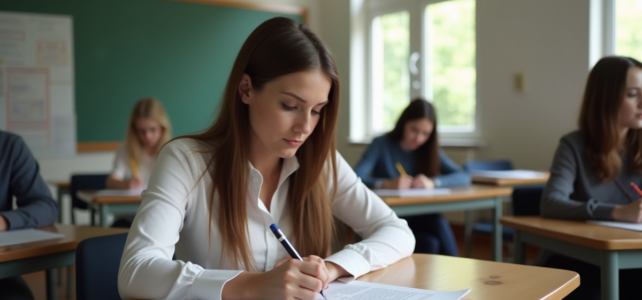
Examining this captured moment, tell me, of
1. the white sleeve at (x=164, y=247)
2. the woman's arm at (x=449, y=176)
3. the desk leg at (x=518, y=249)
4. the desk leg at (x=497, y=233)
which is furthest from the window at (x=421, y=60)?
the white sleeve at (x=164, y=247)

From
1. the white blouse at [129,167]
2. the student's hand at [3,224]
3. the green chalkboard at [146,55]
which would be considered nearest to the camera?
the student's hand at [3,224]

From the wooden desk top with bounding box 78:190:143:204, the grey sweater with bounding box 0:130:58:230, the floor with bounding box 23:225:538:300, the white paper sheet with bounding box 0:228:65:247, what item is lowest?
the floor with bounding box 23:225:538:300

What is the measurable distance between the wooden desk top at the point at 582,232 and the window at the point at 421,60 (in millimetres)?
3196


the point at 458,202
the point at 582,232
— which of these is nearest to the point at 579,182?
the point at 582,232

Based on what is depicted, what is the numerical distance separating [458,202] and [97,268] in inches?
77.2

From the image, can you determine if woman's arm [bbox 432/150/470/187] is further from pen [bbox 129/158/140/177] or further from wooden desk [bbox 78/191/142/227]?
pen [bbox 129/158/140/177]

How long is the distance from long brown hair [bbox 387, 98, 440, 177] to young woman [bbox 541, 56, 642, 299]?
3.98 ft

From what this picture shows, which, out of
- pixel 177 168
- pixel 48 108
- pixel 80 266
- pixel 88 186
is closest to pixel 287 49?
pixel 177 168

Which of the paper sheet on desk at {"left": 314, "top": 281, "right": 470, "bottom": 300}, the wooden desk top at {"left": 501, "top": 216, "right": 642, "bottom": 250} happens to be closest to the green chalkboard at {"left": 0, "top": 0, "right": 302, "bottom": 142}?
the wooden desk top at {"left": 501, "top": 216, "right": 642, "bottom": 250}

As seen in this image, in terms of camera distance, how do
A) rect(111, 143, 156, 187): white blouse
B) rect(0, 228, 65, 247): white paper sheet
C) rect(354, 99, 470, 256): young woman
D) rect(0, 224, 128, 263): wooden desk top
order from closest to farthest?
rect(0, 224, 128, 263): wooden desk top < rect(0, 228, 65, 247): white paper sheet < rect(354, 99, 470, 256): young woman < rect(111, 143, 156, 187): white blouse

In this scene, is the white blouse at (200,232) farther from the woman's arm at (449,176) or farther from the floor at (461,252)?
the floor at (461,252)

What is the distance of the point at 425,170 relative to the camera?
3453 millimetres

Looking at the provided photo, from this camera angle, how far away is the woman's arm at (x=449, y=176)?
3202mm

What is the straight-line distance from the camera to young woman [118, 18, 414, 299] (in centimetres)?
121
